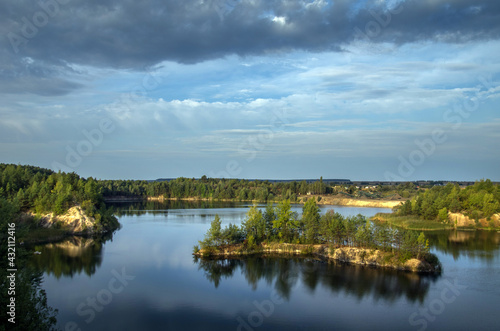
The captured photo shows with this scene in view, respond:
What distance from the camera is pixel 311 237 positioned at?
41812mm

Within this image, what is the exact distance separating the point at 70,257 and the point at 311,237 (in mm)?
26344

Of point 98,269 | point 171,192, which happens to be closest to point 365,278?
point 98,269

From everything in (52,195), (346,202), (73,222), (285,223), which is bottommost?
(73,222)

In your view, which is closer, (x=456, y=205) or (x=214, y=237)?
(x=214, y=237)

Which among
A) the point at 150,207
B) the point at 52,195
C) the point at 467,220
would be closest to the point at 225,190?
the point at 150,207

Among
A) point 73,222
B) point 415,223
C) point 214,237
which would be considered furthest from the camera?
point 415,223

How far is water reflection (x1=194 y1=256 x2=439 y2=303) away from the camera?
2870 centimetres

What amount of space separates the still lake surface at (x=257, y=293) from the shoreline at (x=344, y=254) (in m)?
1.29

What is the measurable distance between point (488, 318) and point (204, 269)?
22852 millimetres

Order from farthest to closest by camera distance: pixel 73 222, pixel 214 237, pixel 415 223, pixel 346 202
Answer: pixel 346 202 < pixel 415 223 < pixel 73 222 < pixel 214 237

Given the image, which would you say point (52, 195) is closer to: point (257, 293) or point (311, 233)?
point (311, 233)

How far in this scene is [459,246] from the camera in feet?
157

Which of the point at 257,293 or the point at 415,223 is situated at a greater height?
the point at 415,223

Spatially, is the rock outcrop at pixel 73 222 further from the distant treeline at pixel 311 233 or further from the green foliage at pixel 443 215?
the green foliage at pixel 443 215
